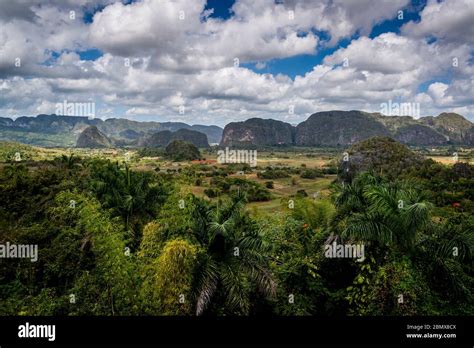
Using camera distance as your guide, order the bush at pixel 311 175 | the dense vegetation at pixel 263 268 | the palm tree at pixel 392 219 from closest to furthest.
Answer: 1. the dense vegetation at pixel 263 268
2. the palm tree at pixel 392 219
3. the bush at pixel 311 175

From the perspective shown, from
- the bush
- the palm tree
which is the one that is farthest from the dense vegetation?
the bush

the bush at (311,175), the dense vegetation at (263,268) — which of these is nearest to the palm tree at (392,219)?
the dense vegetation at (263,268)

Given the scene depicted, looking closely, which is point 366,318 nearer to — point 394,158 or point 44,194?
point 44,194

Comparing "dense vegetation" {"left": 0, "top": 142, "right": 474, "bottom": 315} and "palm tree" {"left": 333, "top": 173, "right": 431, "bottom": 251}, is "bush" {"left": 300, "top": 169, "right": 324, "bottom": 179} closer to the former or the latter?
"dense vegetation" {"left": 0, "top": 142, "right": 474, "bottom": 315}

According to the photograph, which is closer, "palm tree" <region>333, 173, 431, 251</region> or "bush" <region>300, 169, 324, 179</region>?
"palm tree" <region>333, 173, 431, 251</region>

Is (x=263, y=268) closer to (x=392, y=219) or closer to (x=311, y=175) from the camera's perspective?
(x=392, y=219)

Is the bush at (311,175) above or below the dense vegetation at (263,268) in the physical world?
above

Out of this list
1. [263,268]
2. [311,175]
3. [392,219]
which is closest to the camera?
[392,219]

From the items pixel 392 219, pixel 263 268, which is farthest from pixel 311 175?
pixel 263 268

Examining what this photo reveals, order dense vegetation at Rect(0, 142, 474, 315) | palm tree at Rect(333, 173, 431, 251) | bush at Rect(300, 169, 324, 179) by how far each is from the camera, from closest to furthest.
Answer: dense vegetation at Rect(0, 142, 474, 315), palm tree at Rect(333, 173, 431, 251), bush at Rect(300, 169, 324, 179)

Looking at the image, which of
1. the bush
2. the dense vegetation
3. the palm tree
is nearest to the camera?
the dense vegetation

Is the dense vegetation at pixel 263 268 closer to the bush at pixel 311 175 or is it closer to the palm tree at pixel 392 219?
the palm tree at pixel 392 219
